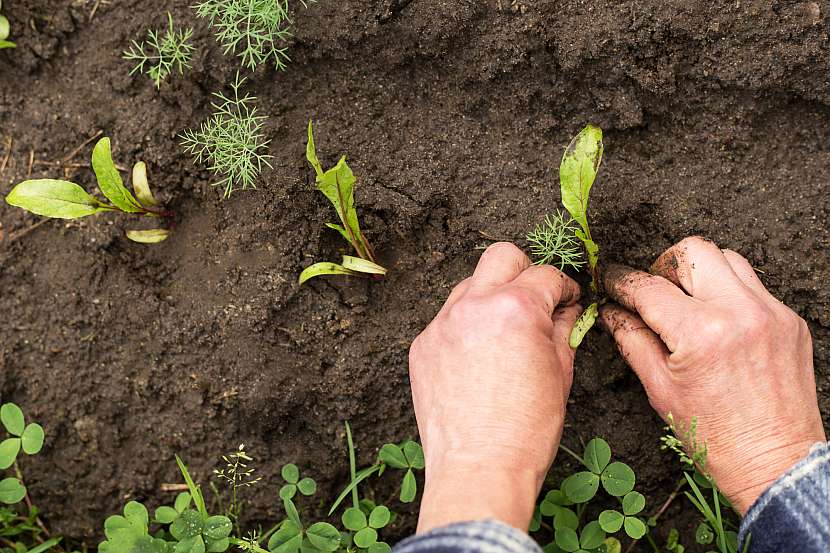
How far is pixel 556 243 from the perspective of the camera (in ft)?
6.37

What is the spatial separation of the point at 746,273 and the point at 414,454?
1.02 metres

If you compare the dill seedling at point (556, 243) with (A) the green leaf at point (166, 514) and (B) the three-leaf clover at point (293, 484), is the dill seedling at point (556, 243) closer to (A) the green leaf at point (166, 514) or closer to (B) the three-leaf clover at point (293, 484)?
(B) the three-leaf clover at point (293, 484)

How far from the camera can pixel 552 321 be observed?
1779 mm

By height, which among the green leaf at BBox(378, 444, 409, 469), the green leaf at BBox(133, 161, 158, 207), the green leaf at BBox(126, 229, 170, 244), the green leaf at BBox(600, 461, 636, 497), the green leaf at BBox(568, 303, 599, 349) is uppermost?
the green leaf at BBox(133, 161, 158, 207)

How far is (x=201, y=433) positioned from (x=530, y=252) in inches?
44.1

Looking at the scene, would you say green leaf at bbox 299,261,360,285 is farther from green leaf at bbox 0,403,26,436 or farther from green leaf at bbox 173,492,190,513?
green leaf at bbox 0,403,26,436

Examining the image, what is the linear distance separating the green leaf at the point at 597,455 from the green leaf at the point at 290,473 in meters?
0.83

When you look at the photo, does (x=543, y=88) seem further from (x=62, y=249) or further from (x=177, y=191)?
(x=62, y=249)

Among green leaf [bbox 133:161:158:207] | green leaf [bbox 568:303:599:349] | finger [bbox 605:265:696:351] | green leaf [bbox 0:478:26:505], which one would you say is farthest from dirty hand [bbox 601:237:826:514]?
green leaf [bbox 0:478:26:505]

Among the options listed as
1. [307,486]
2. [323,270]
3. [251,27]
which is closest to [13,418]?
[307,486]

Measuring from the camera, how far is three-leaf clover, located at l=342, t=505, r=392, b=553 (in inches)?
77.0

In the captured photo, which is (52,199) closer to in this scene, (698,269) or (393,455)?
(393,455)

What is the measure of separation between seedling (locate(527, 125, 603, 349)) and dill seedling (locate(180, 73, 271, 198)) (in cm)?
84

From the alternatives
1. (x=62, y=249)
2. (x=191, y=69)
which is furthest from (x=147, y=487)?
(x=191, y=69)
